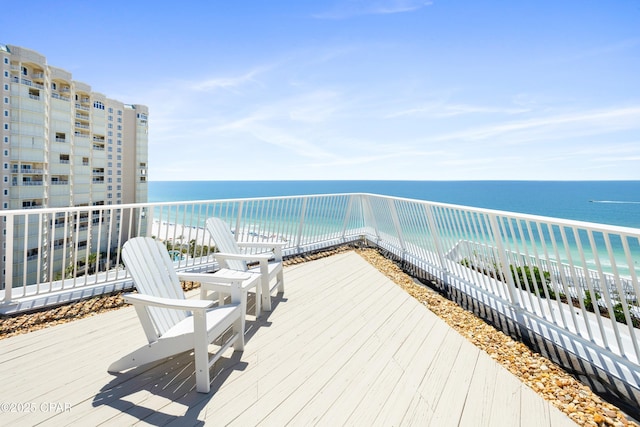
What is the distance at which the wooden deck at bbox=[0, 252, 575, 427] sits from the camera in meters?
1.64

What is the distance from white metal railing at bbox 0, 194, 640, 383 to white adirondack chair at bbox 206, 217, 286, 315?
0.64 feet

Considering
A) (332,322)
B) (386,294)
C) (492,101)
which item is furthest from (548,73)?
(332,322)

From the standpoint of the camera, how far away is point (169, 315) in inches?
85.9

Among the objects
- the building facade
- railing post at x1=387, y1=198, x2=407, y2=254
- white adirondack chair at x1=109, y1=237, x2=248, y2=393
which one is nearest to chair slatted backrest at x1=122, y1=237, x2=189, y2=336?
white adirondack chair at x1=109, y1=237, x2=248, y2=393

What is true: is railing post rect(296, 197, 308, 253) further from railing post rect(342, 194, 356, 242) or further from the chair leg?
the chair leg

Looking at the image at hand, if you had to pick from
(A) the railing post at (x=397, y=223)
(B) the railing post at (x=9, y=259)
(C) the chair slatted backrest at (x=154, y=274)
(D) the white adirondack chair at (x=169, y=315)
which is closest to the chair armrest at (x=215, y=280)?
(D) the white adirondack chair at (x=169, y=315)

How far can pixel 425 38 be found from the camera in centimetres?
741

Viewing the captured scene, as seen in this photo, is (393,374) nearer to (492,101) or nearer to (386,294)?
(386,294)

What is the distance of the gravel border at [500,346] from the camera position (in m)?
1.74

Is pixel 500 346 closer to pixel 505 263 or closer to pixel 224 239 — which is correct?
pixel 505 263

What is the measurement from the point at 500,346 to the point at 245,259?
2.65 m

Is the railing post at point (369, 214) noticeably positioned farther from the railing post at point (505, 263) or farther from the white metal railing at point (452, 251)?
the railing post at point (505, 263)

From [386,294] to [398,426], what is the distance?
225cm

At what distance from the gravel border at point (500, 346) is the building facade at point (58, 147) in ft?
33.0
